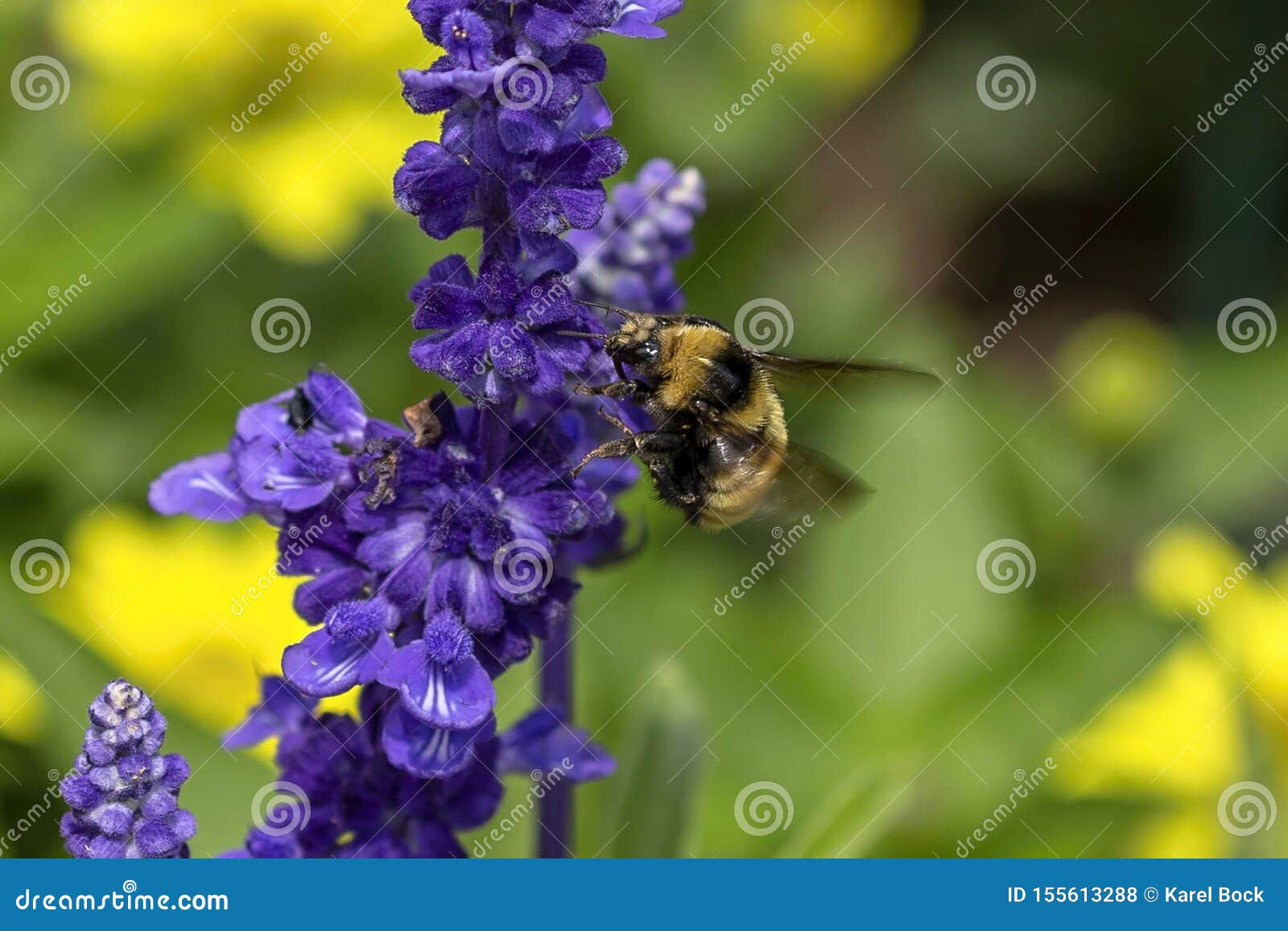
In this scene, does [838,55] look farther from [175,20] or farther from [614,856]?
[614,856]

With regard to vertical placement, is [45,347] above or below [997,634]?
below

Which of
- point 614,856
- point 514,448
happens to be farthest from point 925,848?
point 514,448

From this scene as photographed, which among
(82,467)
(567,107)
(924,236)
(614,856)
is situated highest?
(924,236)

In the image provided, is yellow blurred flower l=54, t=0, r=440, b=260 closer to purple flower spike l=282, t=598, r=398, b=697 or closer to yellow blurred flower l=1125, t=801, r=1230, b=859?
purple flower spike l=282, t=598, r=398, b=697

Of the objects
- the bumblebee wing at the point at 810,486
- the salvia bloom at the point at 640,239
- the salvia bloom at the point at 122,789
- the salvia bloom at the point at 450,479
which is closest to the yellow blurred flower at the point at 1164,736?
the bumblebee wing at the point at 810,486

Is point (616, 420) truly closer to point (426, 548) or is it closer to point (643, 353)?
point (643, 353)

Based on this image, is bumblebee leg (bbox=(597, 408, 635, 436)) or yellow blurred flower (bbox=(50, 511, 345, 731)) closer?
bumblebee leg (bbox=(597, 408, 635, 436))

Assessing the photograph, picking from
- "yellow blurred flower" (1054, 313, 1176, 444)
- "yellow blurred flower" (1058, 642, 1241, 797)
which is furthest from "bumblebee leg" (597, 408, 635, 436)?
"yellow blurred flower" (1054, 313, 1176, 444)
